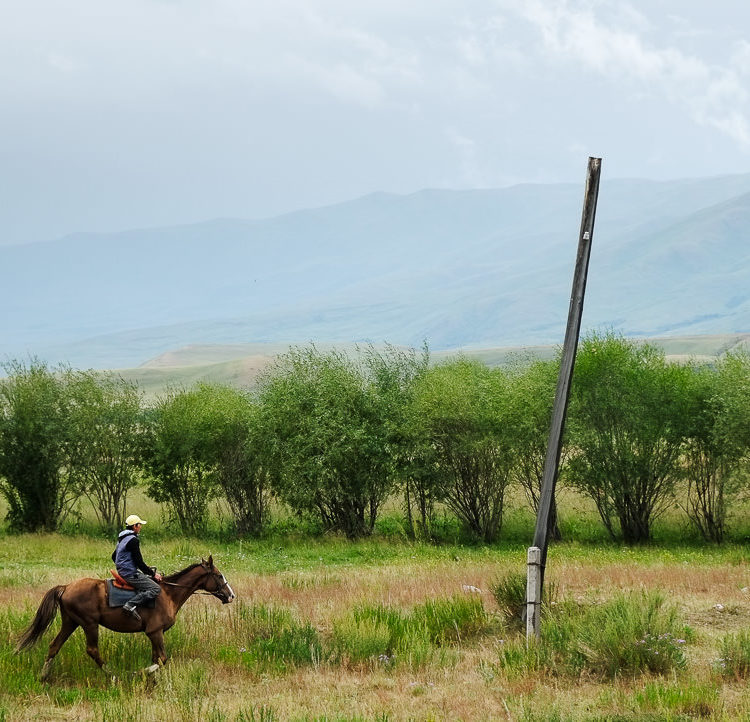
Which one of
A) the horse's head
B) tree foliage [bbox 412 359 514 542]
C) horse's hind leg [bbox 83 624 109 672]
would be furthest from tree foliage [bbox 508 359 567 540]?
horse's hind leg [bbox 83 624 109 672]

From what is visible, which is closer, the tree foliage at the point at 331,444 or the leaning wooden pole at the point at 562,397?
the leaning wooden pole at the point at 562,397

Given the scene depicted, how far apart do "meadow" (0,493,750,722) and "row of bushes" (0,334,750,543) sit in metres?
13.2

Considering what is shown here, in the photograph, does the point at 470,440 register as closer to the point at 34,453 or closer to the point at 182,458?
the point at 182,458

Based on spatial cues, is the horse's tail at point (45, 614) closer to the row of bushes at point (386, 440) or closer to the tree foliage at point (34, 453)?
the row of bushes at point (386, 440)

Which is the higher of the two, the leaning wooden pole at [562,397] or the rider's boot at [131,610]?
the leaning wooden pole at [562,397]

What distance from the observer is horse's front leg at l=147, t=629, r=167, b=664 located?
13.5 m

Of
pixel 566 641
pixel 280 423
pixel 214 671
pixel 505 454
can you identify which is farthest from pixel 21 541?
pixel 566 641

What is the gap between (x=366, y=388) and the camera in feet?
129

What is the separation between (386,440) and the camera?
124 feet

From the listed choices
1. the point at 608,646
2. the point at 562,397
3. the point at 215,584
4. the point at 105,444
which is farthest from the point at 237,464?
the point at 608,646

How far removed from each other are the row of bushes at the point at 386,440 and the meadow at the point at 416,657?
43.3 ft

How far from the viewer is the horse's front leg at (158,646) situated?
13.5m

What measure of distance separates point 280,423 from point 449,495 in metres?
7.39

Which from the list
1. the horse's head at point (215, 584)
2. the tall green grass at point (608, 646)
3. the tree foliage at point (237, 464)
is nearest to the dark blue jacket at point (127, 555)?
the horse's head at point (215, 584)
